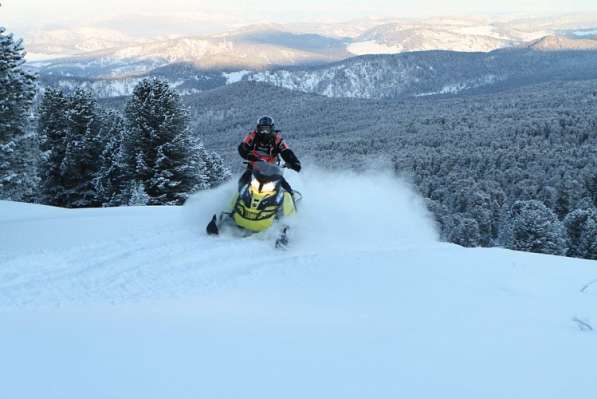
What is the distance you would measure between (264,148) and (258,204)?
53.0 inches

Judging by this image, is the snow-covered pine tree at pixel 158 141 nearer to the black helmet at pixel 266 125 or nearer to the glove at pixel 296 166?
the black helmet at pixel 266 125

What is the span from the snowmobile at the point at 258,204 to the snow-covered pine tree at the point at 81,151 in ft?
57.5

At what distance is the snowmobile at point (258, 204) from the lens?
848cm

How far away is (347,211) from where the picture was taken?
1057 centimetres

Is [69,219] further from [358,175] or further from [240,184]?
[358,175]

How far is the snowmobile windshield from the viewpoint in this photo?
333 inches

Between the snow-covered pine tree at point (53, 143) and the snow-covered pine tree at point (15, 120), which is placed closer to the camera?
the snow-covered pine tree at point (15, 120)

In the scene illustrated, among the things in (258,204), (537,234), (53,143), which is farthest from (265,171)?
(537,234)

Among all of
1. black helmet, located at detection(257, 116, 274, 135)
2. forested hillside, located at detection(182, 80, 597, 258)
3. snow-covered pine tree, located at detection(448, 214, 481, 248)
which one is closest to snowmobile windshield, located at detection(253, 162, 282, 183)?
black helmet, located at detection(257, 116, 274, 135)

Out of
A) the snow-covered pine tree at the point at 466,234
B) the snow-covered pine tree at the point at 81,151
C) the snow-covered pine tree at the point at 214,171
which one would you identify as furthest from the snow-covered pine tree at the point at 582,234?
the snow-covered pine tree at the point at 81,151

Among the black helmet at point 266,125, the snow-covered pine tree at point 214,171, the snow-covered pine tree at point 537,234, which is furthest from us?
the snow-covered pine tree at point 214,171

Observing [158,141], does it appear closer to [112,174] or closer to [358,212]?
[112,174]

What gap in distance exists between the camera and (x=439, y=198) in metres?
67.2

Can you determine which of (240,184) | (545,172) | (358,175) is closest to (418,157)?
(545,172)
